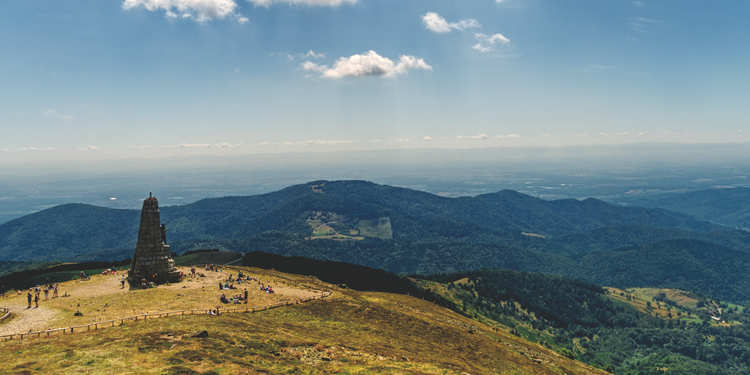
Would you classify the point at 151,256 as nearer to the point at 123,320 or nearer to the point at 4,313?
the point at 4,313

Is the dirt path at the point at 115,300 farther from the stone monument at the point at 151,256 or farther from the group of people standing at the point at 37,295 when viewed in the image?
the stone monument at the point at 151,256

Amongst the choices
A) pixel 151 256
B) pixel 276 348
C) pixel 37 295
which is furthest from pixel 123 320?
pixel 151 256

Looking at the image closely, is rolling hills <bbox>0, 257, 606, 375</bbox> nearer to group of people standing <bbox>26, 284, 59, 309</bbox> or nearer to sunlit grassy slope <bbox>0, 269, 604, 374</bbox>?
sunlit grassy slope <bbox>0, 269, 604, 374</bbox>

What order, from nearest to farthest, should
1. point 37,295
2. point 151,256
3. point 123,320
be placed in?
point 123,320 → point 37,295 → point 151,256

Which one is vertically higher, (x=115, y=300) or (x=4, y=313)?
(x=4, y=313)

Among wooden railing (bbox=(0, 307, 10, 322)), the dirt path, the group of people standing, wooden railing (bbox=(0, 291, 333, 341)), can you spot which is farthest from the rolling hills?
wooden railing (bbox=(0, 307, 10, 322))

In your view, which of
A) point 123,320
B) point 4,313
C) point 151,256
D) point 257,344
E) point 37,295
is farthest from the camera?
point 151,256

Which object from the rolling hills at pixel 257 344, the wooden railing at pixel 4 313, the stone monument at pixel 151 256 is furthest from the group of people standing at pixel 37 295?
the stone monument at pixel 151 256
